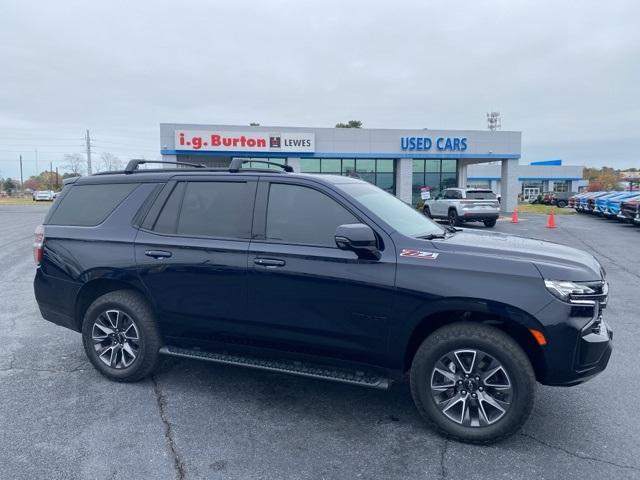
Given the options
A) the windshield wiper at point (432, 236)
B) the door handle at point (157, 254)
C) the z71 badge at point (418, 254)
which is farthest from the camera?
the door handle at point (157, 254)

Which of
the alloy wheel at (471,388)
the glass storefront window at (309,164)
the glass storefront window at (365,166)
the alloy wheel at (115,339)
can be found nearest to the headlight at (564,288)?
the alloy wheel at (471,388)

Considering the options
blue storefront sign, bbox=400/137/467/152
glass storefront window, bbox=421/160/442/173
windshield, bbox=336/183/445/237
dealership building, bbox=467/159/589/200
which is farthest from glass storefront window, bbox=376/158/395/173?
dealership building, bbox=467/159/589/200

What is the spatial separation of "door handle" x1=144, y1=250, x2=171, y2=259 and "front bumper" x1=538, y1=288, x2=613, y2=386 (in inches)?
117

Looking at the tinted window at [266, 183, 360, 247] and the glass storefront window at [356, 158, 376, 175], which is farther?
the glass storefront window at [356, 158, 376, 175]

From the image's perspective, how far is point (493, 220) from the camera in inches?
810

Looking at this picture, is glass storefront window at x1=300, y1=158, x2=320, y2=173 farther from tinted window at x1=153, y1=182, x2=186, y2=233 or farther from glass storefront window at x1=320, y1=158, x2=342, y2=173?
tinted window at x1=153, y1=182, x2=186, y2=233

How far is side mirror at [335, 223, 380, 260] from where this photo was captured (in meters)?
3.42

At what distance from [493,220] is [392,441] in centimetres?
1852

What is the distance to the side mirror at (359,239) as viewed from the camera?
342cm

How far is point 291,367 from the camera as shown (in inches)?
152

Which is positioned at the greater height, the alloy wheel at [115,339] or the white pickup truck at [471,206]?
the white pickup truck at [471,206]

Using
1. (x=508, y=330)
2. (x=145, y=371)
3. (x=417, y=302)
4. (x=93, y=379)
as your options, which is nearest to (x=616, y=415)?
(x=508, y=330)

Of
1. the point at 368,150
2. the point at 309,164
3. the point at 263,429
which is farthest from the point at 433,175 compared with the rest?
the point at 263,429

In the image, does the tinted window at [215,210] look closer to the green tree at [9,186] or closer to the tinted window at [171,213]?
the tinted window at [171,213]
